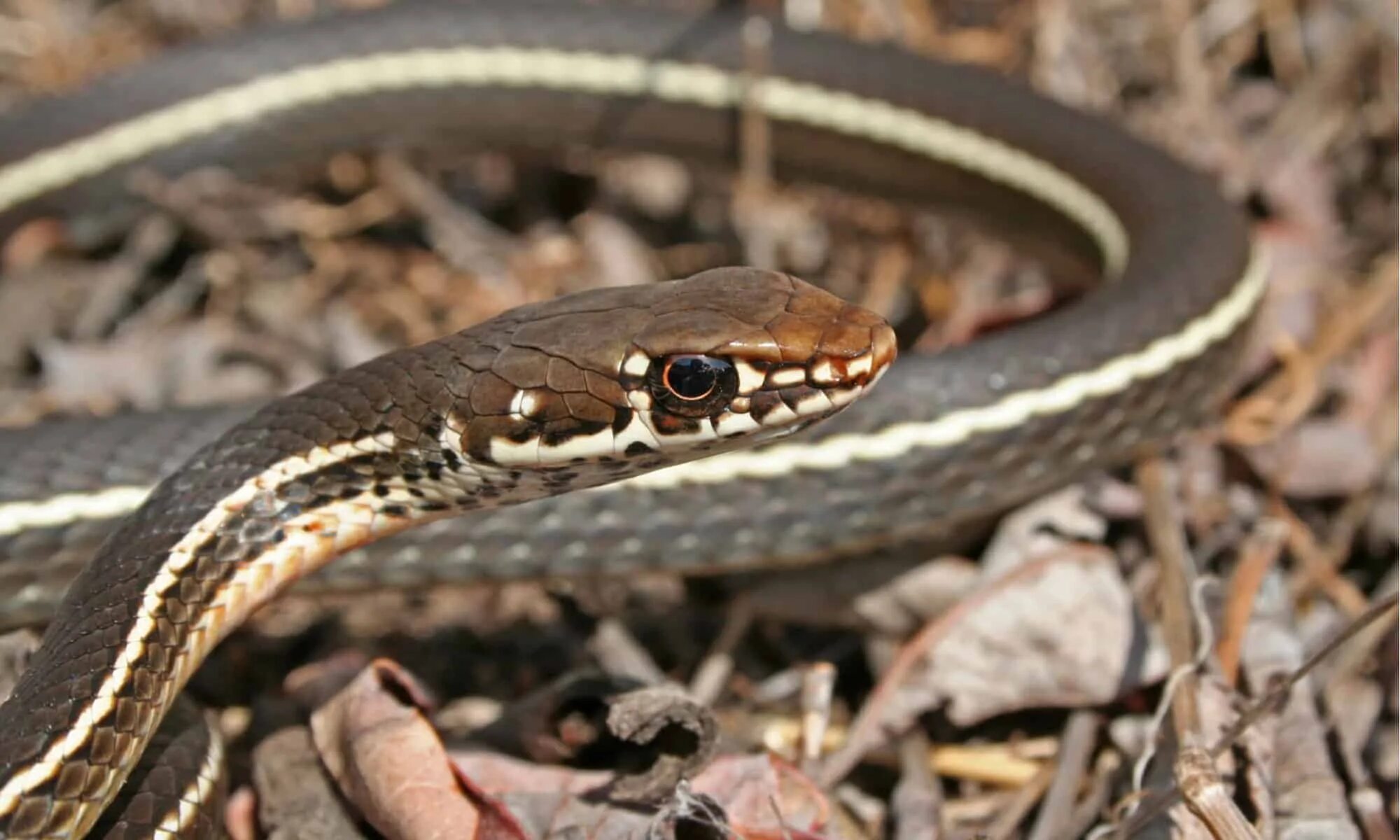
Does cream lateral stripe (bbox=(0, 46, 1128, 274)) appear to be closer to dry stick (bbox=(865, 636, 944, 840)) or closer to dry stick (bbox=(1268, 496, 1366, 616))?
dry stick (bbox=(1268, 496, 1366, 616))

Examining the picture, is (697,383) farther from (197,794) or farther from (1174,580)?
(1174,580)

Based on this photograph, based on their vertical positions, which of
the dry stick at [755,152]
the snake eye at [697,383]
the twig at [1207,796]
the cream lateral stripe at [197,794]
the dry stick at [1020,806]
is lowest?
the twig at [1207,796]

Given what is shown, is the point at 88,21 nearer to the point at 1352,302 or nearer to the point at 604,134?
the point at 604,134

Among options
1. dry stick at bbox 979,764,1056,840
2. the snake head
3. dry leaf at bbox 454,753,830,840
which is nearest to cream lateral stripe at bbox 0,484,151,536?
dry leaf at bbox 454,753,830,840

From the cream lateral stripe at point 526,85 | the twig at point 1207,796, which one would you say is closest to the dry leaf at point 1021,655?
the twig at point 1207,796

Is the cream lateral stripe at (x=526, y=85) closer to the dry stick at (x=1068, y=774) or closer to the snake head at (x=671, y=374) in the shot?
the dry stick at (x=1068, y=774)

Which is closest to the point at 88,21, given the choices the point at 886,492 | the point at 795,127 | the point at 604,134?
the point at 604,134
